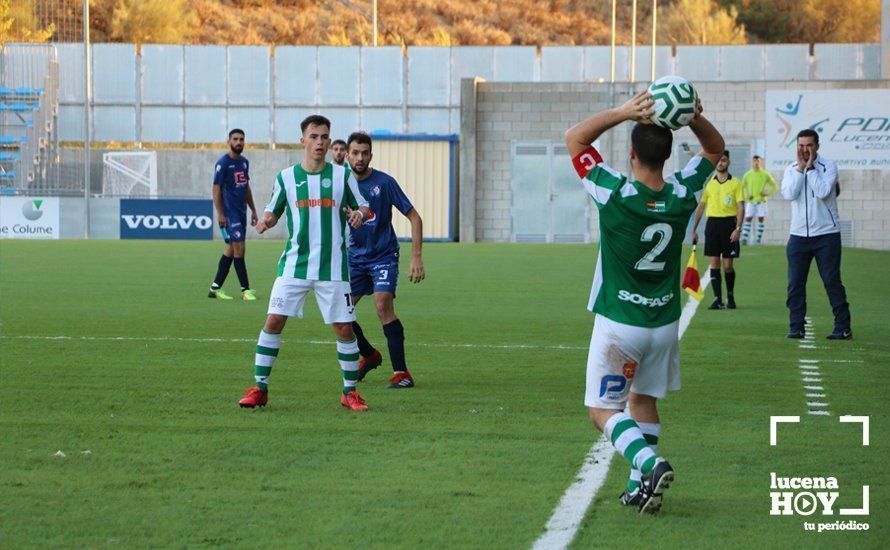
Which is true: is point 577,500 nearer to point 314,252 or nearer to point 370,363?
point 314,252

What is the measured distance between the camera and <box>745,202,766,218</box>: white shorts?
3781cm

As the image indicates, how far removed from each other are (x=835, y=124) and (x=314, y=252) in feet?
111

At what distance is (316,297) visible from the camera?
8938 mm

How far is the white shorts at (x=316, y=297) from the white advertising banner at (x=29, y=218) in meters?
31.9

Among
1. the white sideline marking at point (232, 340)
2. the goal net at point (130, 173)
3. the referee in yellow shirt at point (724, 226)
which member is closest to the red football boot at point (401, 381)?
the white sideline marking at point (232, 340)

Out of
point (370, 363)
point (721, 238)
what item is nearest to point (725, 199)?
point (721, 238)

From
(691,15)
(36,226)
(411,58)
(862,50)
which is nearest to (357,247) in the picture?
(36,226)

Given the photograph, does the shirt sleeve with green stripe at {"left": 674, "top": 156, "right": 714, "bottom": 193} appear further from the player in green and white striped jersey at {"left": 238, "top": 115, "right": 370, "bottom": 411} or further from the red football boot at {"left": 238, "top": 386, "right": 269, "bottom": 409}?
the red football boot at {"left": 238, "top": 386, "right": 269, "bottom": 409}

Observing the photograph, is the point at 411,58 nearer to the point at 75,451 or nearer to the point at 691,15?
the point at 691,15

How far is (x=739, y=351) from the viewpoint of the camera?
12.8m

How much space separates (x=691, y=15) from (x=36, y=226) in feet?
179

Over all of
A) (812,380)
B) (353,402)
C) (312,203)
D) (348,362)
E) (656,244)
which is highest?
(312,203)

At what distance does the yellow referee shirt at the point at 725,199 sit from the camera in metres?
18.0

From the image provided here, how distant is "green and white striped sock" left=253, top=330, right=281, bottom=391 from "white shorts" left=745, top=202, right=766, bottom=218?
96.2 ft
